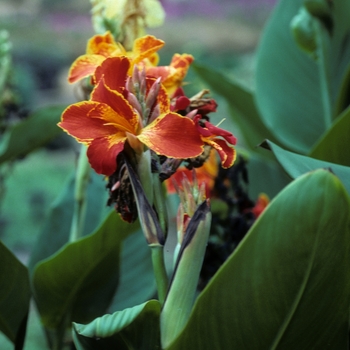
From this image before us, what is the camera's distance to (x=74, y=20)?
112 inches

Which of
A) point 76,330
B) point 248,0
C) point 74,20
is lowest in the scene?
point 74,20

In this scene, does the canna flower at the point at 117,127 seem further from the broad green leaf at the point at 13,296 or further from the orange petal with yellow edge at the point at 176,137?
the broad green leaf at the point at 13,296

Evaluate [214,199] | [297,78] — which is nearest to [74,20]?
[297,78]

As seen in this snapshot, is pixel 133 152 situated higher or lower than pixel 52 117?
higher

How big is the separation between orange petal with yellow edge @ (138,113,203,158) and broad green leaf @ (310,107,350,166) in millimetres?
236

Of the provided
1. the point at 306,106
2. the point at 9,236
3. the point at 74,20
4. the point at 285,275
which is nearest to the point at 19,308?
the point at 285,275

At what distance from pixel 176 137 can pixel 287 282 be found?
4.3 inches

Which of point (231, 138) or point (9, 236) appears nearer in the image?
point (231, 138)

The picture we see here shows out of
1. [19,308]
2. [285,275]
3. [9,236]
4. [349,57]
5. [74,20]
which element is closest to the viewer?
[285,275]

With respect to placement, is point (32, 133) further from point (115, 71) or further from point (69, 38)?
point (69, 38)

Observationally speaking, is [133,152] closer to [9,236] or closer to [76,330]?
[76,330]

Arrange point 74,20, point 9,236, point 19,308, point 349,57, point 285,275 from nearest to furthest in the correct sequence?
1. point 285,275
2. point 19,308
3. point 349,57
4. point 9,236
5. point 74,20

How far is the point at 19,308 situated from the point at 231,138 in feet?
0.85

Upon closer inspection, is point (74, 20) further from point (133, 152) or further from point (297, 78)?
point (133, 152)
